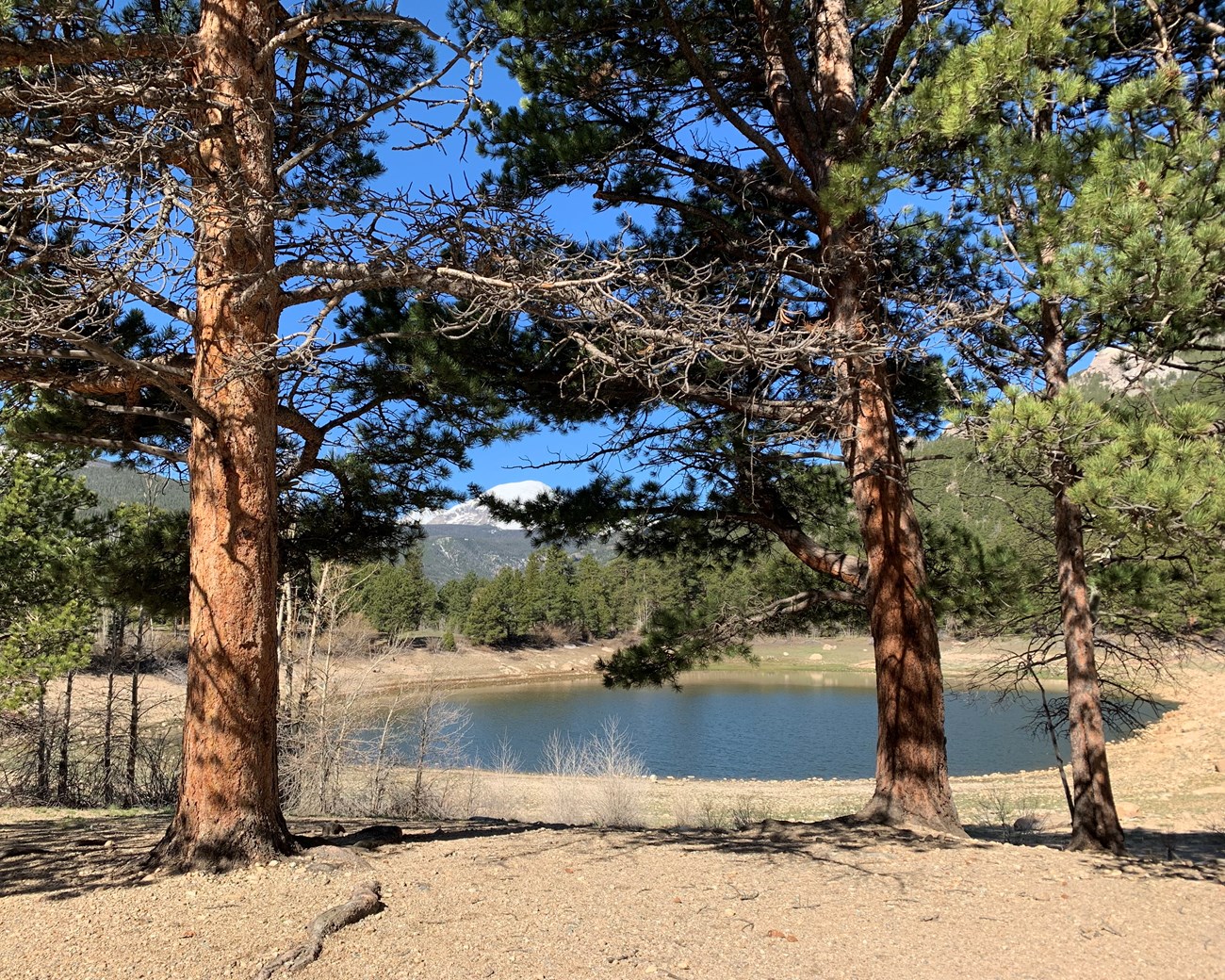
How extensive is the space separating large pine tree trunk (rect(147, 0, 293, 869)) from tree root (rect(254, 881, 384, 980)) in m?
0.80

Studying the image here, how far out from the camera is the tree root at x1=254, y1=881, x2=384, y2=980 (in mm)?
2949

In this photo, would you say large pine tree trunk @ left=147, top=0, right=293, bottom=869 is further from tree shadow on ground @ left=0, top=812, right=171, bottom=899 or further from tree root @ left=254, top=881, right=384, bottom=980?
tree root @ left=254, top=881, right=384, bottom=980

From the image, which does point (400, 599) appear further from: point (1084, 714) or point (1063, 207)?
point (1063, 207)

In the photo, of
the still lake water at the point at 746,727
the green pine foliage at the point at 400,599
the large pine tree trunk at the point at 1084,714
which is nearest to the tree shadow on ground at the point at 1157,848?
the large pine tree trunk at the point at 1084,714

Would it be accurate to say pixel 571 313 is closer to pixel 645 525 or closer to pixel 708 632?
pixel 645 525

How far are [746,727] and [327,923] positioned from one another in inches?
950

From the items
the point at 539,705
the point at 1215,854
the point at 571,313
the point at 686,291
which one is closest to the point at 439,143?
the point at 571,313

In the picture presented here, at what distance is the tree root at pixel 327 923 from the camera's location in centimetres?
295

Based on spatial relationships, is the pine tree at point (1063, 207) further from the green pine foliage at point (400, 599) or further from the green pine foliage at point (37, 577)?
the green pine foliage at point (400, 599)

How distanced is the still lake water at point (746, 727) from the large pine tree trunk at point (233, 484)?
9654 millimetres

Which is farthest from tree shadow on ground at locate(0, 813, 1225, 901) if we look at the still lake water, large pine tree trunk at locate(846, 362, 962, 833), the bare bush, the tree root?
the still lake water

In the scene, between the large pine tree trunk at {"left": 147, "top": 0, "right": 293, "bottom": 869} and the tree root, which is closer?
the tree root

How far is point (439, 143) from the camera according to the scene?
4852mm

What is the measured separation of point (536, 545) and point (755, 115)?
168 inches
